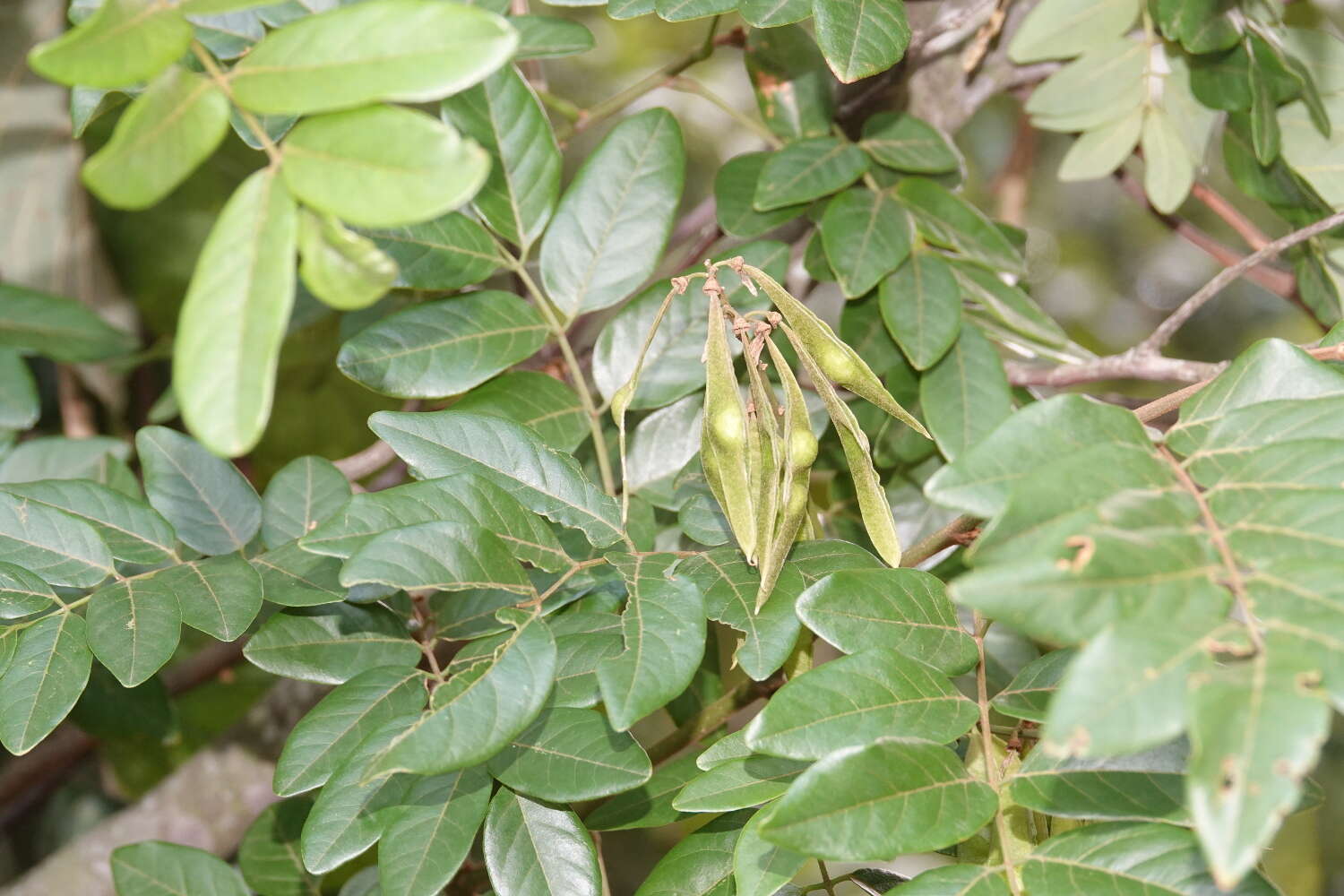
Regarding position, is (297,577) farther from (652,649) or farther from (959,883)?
(959,883)

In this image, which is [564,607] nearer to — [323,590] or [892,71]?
[323,590]

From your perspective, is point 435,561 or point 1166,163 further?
point 1166,163

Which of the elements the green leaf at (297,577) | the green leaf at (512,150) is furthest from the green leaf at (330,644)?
the green leaf at (512,150)

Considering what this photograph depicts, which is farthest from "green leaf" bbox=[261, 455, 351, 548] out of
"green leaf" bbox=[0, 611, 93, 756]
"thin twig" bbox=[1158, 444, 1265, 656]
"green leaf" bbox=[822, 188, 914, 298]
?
"thin twig" bbox=[1158, 444, 1265, 656]

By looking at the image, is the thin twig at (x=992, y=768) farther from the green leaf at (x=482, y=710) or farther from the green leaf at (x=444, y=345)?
the green leaf at (x=444, y=345)

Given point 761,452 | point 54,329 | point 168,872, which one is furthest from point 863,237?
point 54,329

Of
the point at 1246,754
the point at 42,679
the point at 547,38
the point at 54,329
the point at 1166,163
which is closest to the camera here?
the point at 1246,754

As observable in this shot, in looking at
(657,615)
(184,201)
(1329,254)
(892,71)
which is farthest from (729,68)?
(657,615)

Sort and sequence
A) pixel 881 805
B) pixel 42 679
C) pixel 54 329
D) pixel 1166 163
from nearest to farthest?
pixel 881 805 < pixel 42 679 < pixel 1166 163 < pixel 54 329
